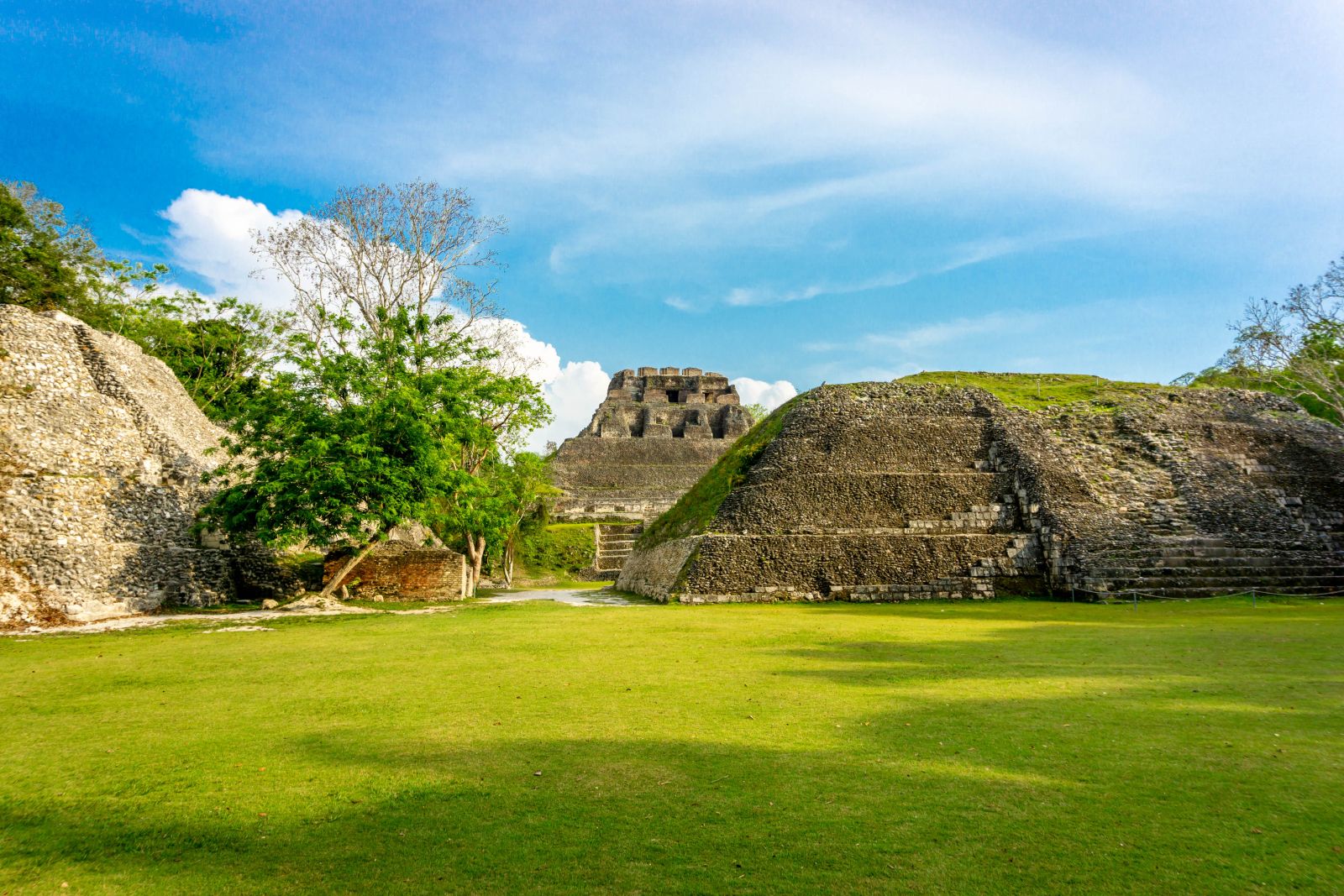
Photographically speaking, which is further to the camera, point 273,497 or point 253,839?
point 273,497

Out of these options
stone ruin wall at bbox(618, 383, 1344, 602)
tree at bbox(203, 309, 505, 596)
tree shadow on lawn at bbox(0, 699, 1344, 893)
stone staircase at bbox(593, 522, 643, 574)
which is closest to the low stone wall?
tree at bbox(203, 309, 505, 596)

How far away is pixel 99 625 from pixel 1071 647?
558 inches

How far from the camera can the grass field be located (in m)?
2.75

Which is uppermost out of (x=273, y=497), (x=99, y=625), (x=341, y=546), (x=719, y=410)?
(x=719, y=410)

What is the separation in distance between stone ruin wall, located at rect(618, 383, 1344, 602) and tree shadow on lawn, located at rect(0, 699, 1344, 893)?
11423mm

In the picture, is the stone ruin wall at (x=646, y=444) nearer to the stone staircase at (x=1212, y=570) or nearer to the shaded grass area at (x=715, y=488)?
the shaded grass area at (x=715, y=488)

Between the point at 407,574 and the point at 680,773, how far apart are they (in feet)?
48.6

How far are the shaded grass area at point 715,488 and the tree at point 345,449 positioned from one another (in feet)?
20.4

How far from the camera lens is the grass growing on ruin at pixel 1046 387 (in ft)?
68.4

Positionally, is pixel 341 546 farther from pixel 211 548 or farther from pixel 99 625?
pixel 99 625

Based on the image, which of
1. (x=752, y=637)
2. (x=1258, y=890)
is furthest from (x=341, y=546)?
(x=1258, y=890)

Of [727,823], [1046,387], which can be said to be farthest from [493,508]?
[1046,387]

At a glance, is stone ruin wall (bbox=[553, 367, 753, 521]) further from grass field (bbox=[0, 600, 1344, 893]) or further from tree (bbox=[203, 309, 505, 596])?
grass field (bbox=[0, 600, 1344, 893])

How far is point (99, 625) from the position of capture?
35.9 ft
